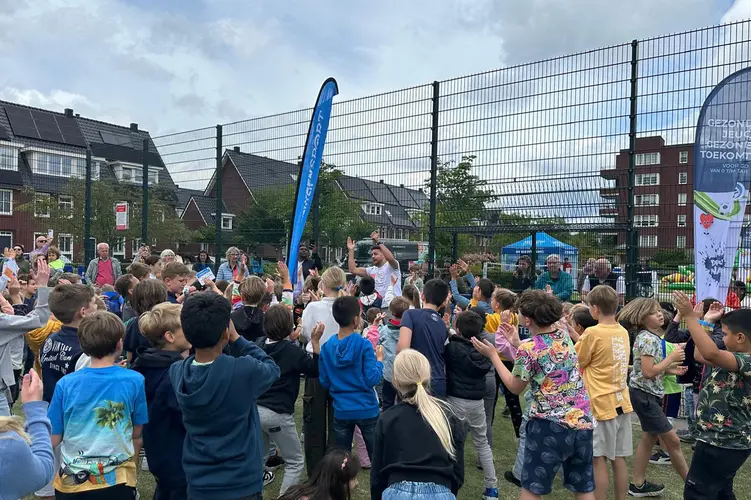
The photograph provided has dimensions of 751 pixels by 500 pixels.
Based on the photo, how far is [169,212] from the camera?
13836mm

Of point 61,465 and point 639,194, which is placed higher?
point 639,194

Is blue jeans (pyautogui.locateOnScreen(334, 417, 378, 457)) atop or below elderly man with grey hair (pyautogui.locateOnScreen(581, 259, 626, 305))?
below

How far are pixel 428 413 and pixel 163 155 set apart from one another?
12.4 m

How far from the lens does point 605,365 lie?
418 centimetres

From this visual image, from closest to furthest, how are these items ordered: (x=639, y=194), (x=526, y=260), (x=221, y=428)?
(x=221, y=428) → (x=639, y=194) → (x=526, y=260)

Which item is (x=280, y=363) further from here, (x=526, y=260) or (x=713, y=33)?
(x=713, y=33)

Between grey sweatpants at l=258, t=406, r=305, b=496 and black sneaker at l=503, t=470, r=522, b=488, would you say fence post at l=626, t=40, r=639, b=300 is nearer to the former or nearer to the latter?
black sneaker at l=503, t=470, r=522, b=488

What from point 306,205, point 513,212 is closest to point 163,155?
point 306,205

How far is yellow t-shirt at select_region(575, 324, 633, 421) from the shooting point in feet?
13.6

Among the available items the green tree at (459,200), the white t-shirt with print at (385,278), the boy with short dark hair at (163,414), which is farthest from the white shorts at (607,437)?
the green tree at (459,200)

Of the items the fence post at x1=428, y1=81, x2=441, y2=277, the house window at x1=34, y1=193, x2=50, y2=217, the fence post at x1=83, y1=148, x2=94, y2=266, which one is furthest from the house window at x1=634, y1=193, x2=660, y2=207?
the house window at x1=34, y1=193, x2=50, y2=217

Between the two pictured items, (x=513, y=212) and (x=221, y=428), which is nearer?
(x=221, y=428)

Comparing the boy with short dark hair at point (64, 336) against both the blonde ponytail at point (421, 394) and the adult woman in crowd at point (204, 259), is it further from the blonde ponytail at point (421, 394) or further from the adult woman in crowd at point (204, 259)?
the adult woman in crowd at point (204, 259)

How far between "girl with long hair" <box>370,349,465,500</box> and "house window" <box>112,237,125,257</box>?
13834mm
